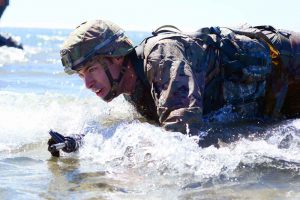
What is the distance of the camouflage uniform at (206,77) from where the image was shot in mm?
3990

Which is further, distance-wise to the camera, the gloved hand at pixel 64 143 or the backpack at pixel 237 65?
the backpack at pixel 237 65

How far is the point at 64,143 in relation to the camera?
4.36 metres

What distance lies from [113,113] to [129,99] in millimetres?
1818

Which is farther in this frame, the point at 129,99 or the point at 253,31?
the point at 253,31

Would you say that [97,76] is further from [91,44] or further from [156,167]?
[156,167]

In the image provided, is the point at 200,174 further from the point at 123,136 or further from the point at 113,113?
the point at 113,113

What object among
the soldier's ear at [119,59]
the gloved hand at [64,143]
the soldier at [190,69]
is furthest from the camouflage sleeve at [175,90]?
the gloved hand at [64,143]

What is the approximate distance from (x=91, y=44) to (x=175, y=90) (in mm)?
734

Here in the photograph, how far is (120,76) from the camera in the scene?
4430 mm

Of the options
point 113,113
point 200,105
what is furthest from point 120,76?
point 113,113

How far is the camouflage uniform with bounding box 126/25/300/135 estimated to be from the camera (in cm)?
399

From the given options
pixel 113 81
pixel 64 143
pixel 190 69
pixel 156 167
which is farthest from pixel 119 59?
pixel 156 167

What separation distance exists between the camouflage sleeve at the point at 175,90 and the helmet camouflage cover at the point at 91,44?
33 centimetres

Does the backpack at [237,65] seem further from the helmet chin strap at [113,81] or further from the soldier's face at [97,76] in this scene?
the soldier's face at [97,76]
